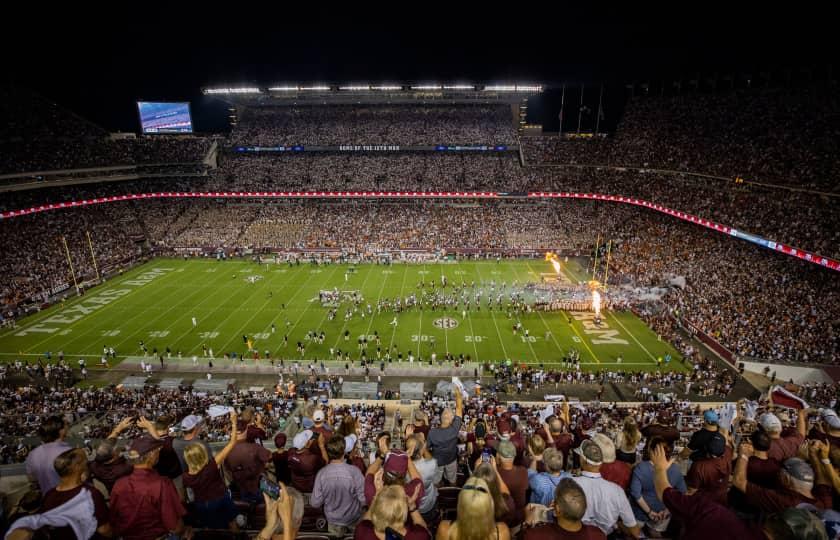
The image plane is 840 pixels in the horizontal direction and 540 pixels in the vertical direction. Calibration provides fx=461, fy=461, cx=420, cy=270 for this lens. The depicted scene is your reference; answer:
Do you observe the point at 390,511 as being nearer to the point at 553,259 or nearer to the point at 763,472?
the point at 763,472

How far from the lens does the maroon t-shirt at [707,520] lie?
3260 mm

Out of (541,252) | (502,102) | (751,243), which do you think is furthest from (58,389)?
(502,102)

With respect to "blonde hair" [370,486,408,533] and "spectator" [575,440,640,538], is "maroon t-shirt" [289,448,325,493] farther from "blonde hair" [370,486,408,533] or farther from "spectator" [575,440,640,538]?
"spectator" [575,440,640,538]

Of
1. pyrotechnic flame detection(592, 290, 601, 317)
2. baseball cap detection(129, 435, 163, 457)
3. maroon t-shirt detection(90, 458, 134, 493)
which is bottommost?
pyrotechnic flame detection(592, 290, 601, 317)

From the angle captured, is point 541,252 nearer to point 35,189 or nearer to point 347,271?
point 347,271

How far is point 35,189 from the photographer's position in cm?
4872

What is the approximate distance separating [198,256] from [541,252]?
3698 cm

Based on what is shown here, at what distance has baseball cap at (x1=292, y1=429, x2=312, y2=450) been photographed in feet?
18.4

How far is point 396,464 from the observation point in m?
4.45

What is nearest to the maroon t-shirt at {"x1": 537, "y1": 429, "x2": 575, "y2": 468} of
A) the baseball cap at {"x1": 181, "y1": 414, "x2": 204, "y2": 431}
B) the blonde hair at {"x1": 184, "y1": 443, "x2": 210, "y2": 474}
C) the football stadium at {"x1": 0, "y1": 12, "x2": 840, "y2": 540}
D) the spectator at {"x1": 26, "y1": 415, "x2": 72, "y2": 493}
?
the football stadium at {"x1": 0, "y1": 12, "x2": 840, "y2": 540}

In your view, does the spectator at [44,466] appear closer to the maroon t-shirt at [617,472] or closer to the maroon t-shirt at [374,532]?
the maroon t-shirt at [374,532]

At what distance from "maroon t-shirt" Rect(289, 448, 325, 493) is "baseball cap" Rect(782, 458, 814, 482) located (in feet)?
15.9

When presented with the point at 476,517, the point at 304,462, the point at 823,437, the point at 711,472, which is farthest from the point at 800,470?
the point at 304,462

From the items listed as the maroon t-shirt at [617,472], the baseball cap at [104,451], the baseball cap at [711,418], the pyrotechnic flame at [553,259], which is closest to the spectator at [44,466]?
the baseball cap at [104,451]
